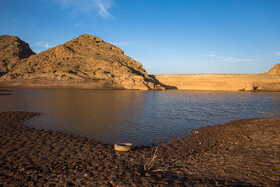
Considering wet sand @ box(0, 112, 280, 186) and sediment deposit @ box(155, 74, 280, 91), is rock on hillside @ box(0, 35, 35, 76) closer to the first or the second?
sediment deposit @ box(155, 74, 280, 91)

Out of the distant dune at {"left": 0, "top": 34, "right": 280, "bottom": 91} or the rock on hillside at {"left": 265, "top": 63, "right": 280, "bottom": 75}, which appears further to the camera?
the rock on hillside at {"left": 265, "top": 63, "right": 280, "bottom": 75}

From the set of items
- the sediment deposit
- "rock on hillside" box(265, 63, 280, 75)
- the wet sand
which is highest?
"rock on hillside" box(265, 63, 280, 75)

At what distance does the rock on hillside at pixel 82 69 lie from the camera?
41.0m

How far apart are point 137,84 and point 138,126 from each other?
33152 mm

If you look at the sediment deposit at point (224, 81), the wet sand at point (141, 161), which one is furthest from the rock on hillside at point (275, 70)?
the wet sand at point (141, 161)

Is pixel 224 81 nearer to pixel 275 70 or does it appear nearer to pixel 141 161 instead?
pixel 275 70

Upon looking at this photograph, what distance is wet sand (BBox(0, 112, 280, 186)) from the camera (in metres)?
3.90

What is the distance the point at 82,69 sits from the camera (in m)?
45.2

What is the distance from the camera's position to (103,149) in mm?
6137

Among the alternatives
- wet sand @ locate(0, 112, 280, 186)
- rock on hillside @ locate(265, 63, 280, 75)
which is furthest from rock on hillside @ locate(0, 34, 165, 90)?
rock on hillside @ locate(265, 63, 280, 75)

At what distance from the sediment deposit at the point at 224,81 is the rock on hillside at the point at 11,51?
4921 centimetres

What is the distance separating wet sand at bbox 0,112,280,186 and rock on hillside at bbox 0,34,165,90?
34.4 meters

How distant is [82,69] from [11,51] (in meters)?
34.1

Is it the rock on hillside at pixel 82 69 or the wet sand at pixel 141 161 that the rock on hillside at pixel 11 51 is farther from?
the wet sand at pixel 141 161
